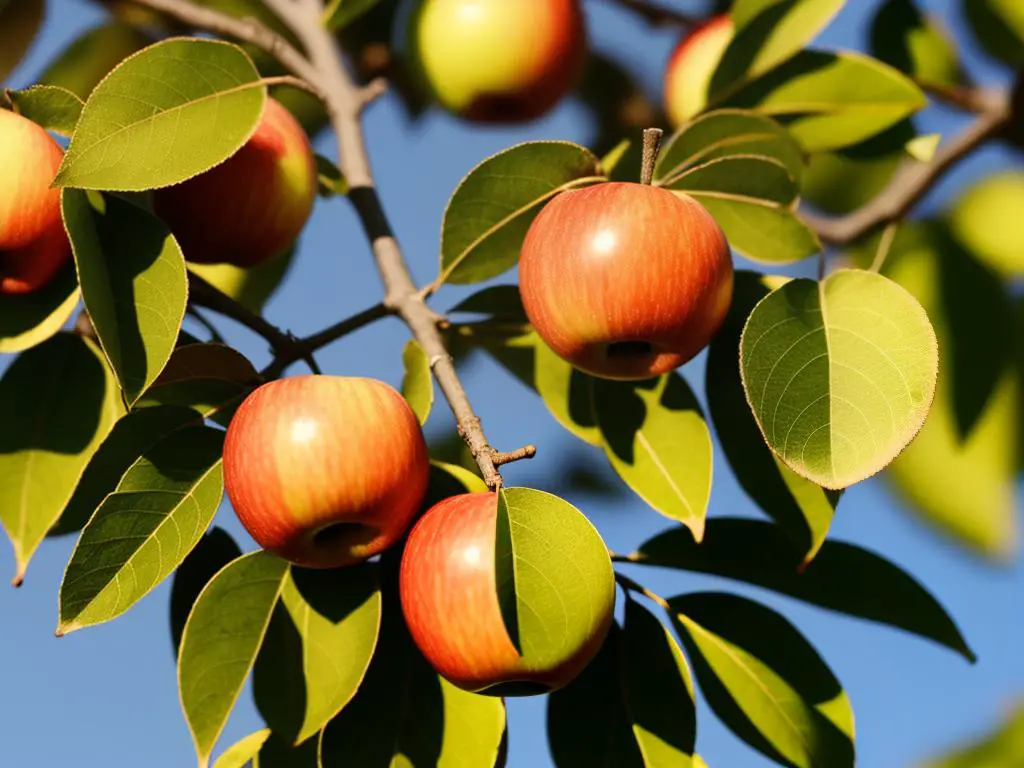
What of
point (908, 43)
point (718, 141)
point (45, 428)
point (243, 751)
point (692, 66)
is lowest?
point (243, 751)

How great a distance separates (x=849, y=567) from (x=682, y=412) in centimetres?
32

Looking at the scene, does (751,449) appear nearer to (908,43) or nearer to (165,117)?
(165,117)

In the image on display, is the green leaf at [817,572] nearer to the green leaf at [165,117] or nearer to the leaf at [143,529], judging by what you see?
the leaf at [143,529]

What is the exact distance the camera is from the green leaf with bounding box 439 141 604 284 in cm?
151

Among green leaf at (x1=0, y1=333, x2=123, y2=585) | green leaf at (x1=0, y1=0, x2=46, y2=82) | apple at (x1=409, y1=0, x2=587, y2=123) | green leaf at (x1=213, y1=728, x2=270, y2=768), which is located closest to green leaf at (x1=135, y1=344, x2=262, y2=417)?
green leaf at (x1=0, y1=333, x2=123, y2=585)

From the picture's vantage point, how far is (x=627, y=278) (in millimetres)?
1357

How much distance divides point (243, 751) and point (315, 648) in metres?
0.20

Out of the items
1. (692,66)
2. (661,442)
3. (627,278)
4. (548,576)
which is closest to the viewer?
(548,576)

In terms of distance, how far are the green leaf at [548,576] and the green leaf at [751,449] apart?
15.8 inches

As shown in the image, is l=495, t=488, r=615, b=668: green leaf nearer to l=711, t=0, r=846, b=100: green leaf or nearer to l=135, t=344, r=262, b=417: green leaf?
l=135, t=344, r=262, b=417: green leaf

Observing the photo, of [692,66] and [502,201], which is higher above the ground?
[502,201]

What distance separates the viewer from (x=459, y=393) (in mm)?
1396

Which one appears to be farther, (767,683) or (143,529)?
(767,683)

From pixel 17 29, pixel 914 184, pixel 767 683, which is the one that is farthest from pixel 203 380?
pixel 914 184
